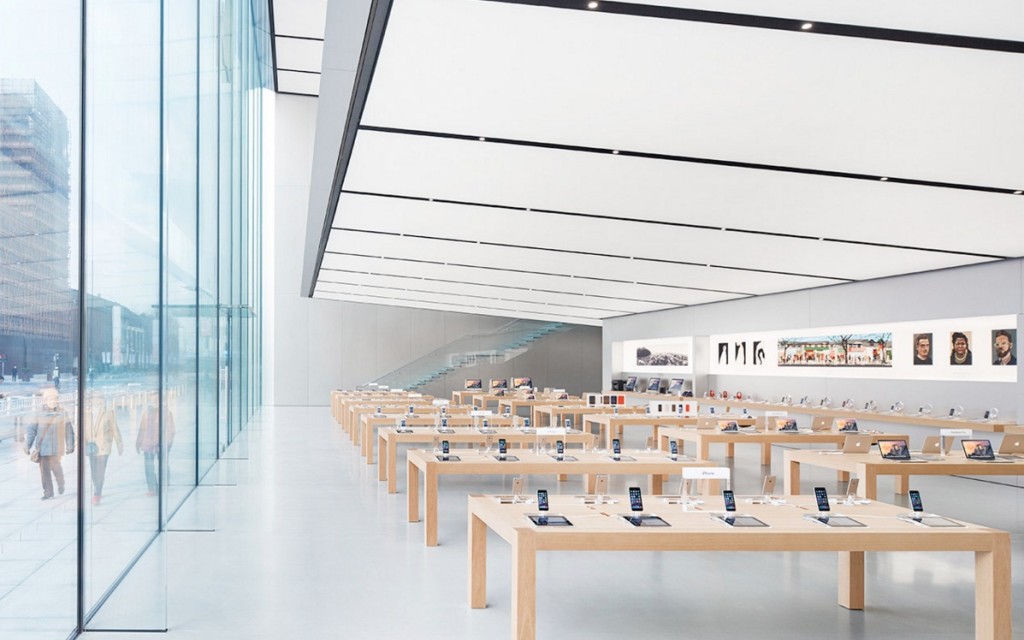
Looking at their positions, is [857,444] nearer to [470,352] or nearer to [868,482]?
[868,482]

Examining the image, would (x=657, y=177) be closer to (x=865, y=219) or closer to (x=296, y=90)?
(x=865, y=219)

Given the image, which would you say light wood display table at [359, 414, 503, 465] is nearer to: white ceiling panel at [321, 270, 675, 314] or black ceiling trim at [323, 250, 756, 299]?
black ceiling trim at [323, 250, 756, 299]

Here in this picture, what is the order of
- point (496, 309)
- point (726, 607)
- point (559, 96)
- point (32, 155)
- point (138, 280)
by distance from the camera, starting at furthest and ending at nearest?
point (496, 309)
point (559, 96)
point (138, 280)
point (726, 607)
point (32, 155)

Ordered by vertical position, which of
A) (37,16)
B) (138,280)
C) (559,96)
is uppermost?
(559,96)

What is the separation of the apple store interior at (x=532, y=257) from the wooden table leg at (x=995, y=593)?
0.01 meters

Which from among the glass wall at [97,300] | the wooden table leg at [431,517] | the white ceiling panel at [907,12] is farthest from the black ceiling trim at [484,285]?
the white ceiling panel at [907,12]

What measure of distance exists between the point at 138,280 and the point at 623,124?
3557 millimetres

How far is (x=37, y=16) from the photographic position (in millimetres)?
3590

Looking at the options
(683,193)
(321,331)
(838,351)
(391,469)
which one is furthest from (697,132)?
(321,331)

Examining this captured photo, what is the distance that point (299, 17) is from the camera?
22094 millimetres

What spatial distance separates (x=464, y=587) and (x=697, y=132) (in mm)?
3671

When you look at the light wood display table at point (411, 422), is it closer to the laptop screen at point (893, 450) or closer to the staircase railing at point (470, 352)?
the laptop screen at point (893, 450)

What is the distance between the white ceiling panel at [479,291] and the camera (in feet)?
67.9

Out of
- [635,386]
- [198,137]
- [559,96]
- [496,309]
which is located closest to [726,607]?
[559,96]
